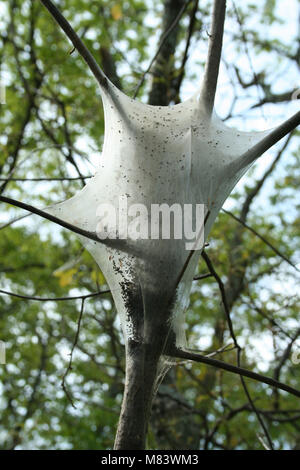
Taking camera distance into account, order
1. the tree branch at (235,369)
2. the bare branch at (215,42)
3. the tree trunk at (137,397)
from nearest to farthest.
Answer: the tree trunk at (137,397)
the tree branch at (235,369)
the bare branch at (215,42)

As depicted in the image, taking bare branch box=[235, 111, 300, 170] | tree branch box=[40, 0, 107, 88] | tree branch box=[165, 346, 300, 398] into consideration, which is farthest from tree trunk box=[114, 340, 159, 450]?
tree branch box=[40, 0, 107, 88]

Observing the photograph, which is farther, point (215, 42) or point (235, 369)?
point (215, 42)

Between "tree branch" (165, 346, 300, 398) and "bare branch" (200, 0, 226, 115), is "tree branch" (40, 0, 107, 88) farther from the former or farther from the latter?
"tree branch" (165, 346, 300, 398)

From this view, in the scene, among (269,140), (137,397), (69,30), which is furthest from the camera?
(269,140)

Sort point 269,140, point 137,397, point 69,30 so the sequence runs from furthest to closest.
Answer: point 269,140 → point 69,30 → point 137,397

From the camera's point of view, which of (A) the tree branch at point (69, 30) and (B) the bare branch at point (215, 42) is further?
(B) the bare branch at point (215, 42)

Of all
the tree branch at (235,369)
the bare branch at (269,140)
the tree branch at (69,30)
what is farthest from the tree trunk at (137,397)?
the tree branch at (69,30)

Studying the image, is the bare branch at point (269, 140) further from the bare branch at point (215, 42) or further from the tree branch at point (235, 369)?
the tree branch at point (235, 369)

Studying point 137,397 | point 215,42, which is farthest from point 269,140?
point 137,397

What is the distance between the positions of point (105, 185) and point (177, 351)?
108cm

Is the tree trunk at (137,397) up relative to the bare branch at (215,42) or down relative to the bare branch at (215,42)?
down

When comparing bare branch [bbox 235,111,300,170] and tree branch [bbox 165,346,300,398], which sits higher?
bare branch [bbox 235,111,300,170]

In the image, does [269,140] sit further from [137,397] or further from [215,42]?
[137,397]

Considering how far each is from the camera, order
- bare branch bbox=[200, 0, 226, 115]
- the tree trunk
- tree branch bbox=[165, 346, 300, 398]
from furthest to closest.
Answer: bare branch bbox=[200, 0, 226, 115] < tree branch bbox=[165, 346, 300, 398] < the tree trunk
